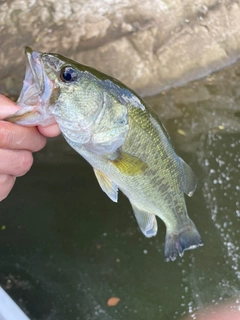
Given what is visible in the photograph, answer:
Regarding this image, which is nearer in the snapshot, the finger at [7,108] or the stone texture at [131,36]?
the finger at [7,108]

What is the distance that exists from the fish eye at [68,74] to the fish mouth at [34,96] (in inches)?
1.9

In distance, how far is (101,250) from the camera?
7.27ft

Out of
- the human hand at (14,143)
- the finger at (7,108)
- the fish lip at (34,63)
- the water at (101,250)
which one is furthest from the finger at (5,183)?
the water at (101,250)

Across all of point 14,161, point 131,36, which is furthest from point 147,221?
point 131,36

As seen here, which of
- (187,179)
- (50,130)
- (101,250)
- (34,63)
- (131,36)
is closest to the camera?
(34,63)

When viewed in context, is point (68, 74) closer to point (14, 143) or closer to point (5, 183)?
point (14, 143)

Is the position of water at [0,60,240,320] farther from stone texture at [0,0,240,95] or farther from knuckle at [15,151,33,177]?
knuckle at [15,151,33,177]

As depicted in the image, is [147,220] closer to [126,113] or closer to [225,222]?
[126,113]

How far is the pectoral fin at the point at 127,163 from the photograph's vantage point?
4.48 ft

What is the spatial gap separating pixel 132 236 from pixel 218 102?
126cm

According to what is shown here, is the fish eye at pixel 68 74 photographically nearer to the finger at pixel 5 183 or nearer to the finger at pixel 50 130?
the finger at pixel 50 130

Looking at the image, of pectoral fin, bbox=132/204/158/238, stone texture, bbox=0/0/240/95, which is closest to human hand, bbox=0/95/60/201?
pectoral fin, bbox=132/204/158/238

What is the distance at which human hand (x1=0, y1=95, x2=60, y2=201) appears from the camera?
4.15 ft

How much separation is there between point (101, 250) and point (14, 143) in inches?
43.5
